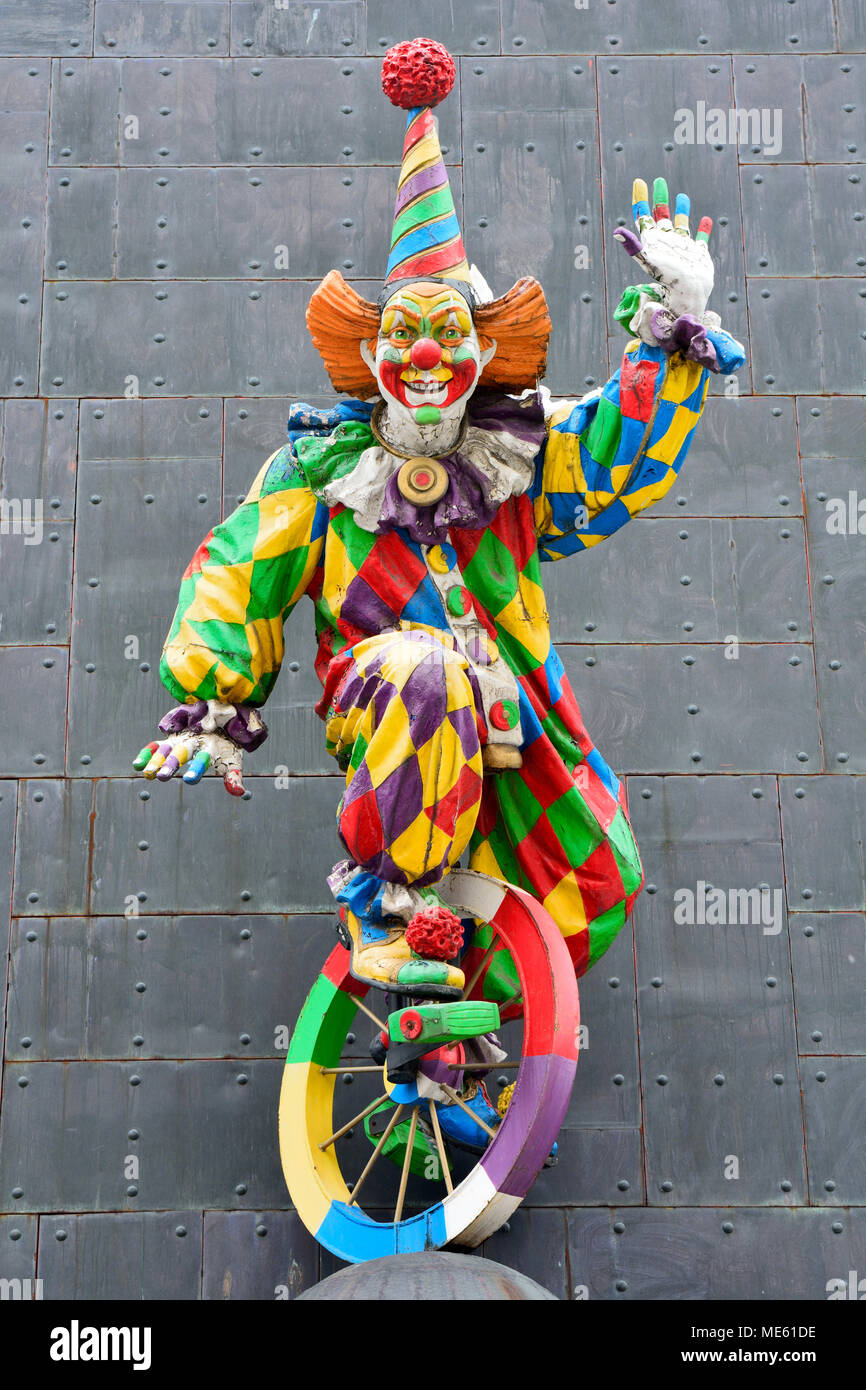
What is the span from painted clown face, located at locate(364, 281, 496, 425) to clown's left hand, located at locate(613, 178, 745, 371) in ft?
1.44

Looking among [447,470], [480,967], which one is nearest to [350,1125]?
[480,967]

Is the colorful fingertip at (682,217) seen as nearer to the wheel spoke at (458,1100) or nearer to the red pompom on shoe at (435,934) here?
the red pompom on shoe at (435,934)

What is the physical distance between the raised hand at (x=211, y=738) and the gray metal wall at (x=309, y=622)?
0.99 metres

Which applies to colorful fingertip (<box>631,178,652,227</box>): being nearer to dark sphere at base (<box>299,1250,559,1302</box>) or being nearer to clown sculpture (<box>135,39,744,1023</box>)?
clown sculpture (<box>135,39,744,1023</box>)

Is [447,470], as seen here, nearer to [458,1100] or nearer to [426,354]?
[426,354]

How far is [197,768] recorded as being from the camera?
5.38 meters

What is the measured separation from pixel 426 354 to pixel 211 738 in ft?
3.89

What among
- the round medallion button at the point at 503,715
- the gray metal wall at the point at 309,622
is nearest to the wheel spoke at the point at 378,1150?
the gray metal wall at the point at 309,622

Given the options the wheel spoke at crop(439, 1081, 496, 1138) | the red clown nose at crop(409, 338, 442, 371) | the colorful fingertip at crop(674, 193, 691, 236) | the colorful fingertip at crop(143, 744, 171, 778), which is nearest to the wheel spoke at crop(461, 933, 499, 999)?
the wheel spoke at crop(439, 1081, 496, 1138)

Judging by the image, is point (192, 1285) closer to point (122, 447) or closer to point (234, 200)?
Answer: point (122, 447)

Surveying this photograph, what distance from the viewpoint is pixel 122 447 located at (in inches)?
269

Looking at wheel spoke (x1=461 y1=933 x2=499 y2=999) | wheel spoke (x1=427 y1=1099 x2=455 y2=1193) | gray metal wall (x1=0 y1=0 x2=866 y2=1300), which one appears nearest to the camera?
wheel spoke (x1=427 y1=1099 x2=455 y2=1193)

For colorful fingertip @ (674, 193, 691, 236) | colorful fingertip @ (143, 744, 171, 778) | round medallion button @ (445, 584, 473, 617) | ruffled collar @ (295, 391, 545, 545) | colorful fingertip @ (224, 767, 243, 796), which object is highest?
colorful fingertip @ (674, 193, 691, 236)

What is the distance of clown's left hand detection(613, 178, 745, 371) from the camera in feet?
17.5
